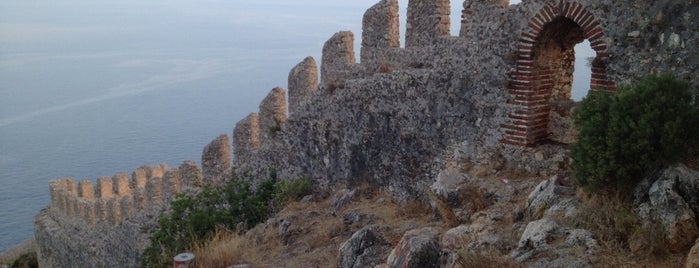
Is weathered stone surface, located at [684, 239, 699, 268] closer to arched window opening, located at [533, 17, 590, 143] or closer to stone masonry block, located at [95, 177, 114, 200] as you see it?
arched window opening, located at [533, 17, 590, 143]

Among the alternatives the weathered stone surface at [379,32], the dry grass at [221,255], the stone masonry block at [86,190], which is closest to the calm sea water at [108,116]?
the stone masonry block at [86,190]

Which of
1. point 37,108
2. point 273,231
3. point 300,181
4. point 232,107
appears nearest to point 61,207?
point 300,181

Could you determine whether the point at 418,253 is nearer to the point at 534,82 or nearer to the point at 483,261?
the point at 483,261

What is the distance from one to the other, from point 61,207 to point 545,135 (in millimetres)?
18703

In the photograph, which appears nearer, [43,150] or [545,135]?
[545,135]

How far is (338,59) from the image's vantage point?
13633mm

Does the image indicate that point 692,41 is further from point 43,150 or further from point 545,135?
point 43,150

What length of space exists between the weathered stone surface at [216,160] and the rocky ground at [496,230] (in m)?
4.42

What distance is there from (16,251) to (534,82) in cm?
2851

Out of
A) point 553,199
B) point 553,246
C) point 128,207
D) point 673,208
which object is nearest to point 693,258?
point 673,208

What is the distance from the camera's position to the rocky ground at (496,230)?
593 centimetres

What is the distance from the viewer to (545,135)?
991cm

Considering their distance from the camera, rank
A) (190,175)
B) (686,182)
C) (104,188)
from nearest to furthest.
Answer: (686,182)
(190,175)
(104,188)

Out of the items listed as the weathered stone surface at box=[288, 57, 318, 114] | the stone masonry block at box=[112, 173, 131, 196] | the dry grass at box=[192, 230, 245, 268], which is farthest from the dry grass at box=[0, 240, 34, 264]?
the dry grass at box=[192, 230, 245, 268]
